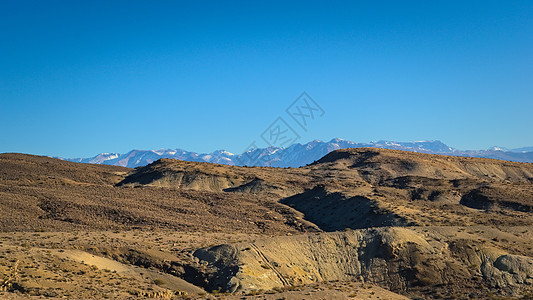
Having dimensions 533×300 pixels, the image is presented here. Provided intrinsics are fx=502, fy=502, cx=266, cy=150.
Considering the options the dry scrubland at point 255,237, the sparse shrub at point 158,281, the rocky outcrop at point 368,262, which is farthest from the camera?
the rocky outcrop at point 368,262

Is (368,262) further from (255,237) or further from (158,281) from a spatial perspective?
A: (158,281)

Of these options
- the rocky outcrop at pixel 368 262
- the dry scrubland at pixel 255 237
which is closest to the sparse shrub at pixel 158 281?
the dry scrubland at pixel 255 237

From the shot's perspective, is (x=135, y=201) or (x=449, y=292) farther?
(x=135, y=201)

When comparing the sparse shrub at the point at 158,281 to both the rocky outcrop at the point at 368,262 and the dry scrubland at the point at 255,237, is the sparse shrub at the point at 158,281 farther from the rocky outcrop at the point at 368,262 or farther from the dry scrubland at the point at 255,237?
the rocky outcrop at the point at 368,262

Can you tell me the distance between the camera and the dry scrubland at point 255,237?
38188 millimetres

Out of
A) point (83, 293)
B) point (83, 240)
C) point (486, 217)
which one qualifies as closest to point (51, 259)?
point (83, 293)

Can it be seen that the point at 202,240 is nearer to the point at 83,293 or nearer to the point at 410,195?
the point at 83,293

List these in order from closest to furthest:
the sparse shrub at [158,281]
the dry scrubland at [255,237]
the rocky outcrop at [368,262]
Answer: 1. the dry scrubland at [255,237]
2. the sparse shrub at [158,281]
3. the rocky outcrop at [368,262]

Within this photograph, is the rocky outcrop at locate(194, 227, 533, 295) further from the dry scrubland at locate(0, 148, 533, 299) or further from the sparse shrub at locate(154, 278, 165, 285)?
the sparse shrub at locate(154, 278, 165, 285)

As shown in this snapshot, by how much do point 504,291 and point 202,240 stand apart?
29942 mm

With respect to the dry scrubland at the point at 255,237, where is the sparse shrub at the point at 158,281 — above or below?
below

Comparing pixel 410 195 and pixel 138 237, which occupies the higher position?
pixel 410 195

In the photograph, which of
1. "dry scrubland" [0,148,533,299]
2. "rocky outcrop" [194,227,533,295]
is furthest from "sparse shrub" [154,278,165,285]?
"rocky outcrop" [194,227,533,295]

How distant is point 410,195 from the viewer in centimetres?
9062
